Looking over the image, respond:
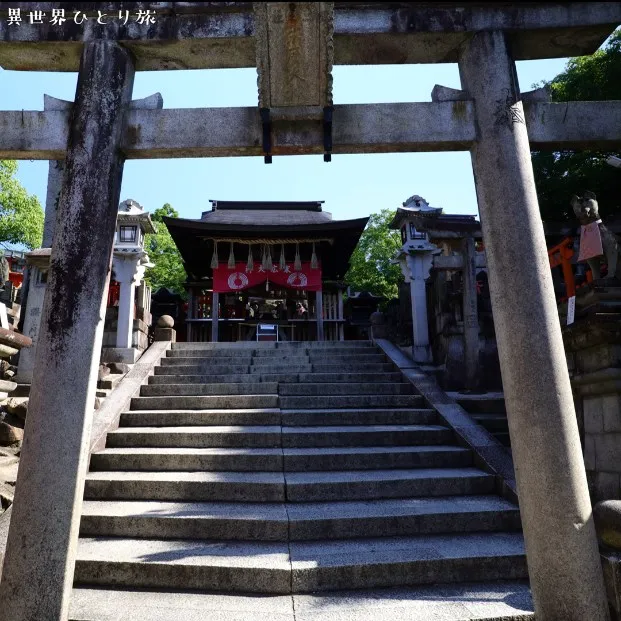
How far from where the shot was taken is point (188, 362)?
9.30 m

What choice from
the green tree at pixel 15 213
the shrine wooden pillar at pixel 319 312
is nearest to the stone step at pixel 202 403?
the shrine wooden pillar at pixel 319 312

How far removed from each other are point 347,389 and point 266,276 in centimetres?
944

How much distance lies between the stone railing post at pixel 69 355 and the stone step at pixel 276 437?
2.73 m

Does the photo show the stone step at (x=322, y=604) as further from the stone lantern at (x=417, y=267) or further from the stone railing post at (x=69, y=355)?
the stone lantern at (x=417, y=267)

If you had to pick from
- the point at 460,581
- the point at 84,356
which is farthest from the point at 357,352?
the point at 84,356

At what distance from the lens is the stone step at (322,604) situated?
3309 mm

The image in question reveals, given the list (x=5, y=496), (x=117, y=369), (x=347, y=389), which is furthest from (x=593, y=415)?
(x=117, y=369)

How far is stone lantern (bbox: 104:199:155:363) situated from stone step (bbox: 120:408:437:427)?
4.25m

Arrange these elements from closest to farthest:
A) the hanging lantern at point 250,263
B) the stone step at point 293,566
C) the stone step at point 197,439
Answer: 1. the stone step at point 293,566
2. the stone step at point 197,439
3. the hanging lantern at point 250,263

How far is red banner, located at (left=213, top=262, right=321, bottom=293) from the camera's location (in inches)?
640

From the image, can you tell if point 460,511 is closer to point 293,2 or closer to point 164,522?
point 164,522

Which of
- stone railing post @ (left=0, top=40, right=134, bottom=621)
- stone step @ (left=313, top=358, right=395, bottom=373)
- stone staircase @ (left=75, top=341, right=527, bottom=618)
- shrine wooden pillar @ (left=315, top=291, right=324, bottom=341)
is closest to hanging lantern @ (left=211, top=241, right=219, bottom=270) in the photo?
shrine wooden pillar @ (left=315, top=291, right=324, bottom=341)

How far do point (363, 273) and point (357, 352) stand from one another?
1745cm

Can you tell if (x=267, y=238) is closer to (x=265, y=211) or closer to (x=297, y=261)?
(x=297, y=261)
